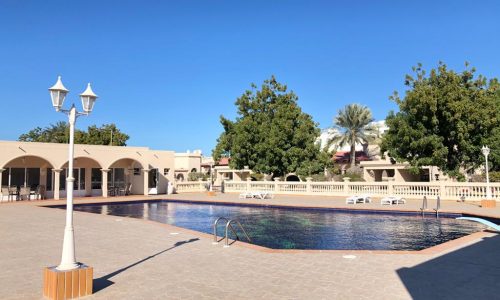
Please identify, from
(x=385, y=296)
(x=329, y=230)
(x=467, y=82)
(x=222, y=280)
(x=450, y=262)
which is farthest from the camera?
(x=467, y=82)

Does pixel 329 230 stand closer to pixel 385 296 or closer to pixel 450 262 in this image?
pixel 450 262

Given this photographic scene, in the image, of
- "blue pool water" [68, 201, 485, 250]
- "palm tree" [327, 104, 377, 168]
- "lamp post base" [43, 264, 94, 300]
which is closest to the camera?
"lamp post base" [43, 264, 94, 300]

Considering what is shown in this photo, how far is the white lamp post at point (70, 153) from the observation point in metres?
6.02

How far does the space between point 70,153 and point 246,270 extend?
386 centimetres

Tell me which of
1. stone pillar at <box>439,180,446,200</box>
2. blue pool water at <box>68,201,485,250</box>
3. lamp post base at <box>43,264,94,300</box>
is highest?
stone pillar at <box>439,180,446,200</box>

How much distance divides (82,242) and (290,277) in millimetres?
6527

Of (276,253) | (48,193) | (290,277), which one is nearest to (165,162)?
(48,193)

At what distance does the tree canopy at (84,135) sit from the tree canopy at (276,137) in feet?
104

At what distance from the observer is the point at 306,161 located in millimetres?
36750

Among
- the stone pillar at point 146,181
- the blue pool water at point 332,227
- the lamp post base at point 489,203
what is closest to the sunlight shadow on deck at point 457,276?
the blue pool water at point 332,227

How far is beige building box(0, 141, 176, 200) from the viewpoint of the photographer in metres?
26.8

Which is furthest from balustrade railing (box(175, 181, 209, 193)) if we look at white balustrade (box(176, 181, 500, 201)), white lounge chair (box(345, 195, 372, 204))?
white lounge chair (box(345, 195, 372, 204))

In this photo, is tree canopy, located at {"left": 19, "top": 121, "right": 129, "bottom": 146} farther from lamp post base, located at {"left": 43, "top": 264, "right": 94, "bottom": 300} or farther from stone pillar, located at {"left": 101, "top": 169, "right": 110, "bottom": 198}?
lamp post base, located at {"left": 43, "top": 264, "right": 94, "bottom": 300}

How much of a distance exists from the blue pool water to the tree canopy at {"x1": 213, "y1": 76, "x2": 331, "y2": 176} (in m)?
14.0
